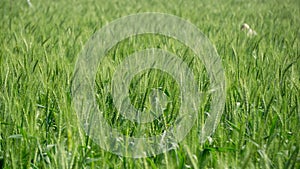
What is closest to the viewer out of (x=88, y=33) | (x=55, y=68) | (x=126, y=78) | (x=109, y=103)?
(x=109, y=103)

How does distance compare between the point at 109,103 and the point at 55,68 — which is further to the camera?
the point at 55,68

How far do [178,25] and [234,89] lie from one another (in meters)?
2.02

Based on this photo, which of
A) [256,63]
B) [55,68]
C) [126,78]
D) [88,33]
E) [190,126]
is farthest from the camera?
[88,33]

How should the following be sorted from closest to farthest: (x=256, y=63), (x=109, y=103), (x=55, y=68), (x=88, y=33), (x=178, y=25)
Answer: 1. (x=109, y=103)
2. (x=55, y=68)
3. (x=256, y=63)
4. (x=88, y=33)
5. (x=178, y=25)

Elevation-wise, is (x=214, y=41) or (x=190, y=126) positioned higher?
(x=214, y=41)

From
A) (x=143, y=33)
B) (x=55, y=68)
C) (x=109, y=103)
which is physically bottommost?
(x=109, y=103)

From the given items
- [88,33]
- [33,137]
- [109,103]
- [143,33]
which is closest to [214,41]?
[143,33]

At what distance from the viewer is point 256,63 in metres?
2.27

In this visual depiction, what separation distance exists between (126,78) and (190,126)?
584mm

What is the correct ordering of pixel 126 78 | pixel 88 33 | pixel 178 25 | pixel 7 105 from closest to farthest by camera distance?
pixel 7 105 → pixel 126 78 → pixel 88 33 → pixel 178 25

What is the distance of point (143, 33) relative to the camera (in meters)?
3.40

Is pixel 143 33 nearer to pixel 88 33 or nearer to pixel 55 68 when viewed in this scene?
pixel 88 33

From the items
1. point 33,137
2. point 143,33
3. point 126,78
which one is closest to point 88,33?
point 143,33

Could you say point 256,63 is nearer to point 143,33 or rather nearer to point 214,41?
point 214,41
